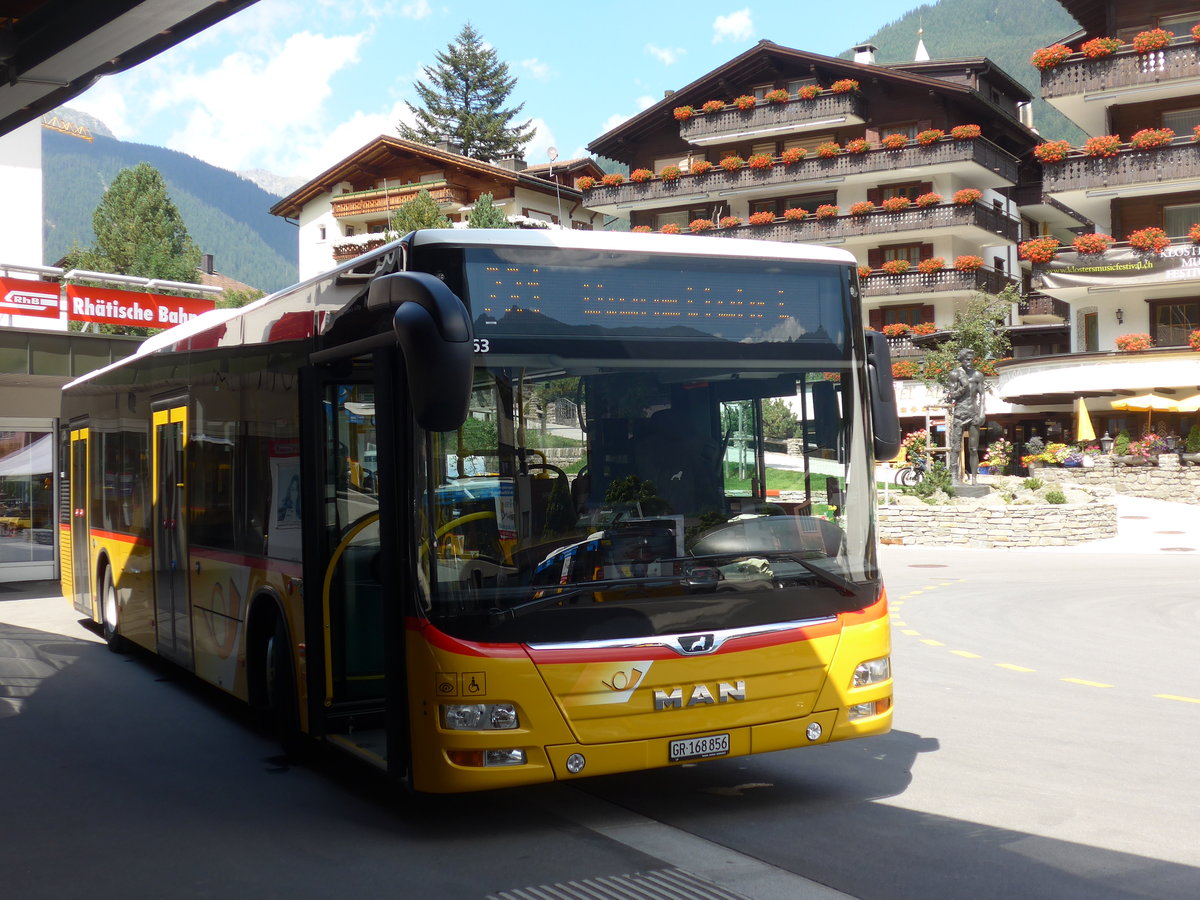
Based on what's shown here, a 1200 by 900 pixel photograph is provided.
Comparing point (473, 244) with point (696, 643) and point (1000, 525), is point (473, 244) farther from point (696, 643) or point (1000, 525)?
point (1000, 525)

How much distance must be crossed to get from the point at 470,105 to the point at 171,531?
7693 cm

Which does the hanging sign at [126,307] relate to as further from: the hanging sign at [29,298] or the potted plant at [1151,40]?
the potted plant at [1151,40]

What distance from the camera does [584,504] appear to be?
243 inches

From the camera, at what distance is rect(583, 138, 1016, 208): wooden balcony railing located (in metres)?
53.2

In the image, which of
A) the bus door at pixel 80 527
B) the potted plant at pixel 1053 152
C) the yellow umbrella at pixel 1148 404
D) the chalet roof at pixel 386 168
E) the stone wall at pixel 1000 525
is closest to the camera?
the bus door at pixel 80 527

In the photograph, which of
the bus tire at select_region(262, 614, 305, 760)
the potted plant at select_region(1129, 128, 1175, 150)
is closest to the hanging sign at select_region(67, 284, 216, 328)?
the bus tire at select_region(262, 614, 305, 760)

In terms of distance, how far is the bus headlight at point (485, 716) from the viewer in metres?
5.94

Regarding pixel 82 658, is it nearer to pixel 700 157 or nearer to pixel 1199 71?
pixel 1199 71

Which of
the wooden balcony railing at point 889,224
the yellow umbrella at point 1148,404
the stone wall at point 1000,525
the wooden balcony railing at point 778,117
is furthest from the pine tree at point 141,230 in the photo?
the stone wall at point 1000,525

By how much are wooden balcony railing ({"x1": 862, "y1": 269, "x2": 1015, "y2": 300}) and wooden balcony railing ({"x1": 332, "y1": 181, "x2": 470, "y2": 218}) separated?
2110 centimetres

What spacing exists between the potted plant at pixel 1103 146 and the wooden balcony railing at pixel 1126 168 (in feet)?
0.48

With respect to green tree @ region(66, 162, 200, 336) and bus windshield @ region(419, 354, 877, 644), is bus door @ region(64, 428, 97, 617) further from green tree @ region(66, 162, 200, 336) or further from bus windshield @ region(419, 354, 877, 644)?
green tree @ region(66, 162, 200, 336)

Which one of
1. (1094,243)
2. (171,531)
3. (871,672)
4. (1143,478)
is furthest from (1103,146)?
(871,672)

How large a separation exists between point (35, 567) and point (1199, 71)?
36.3 meters
